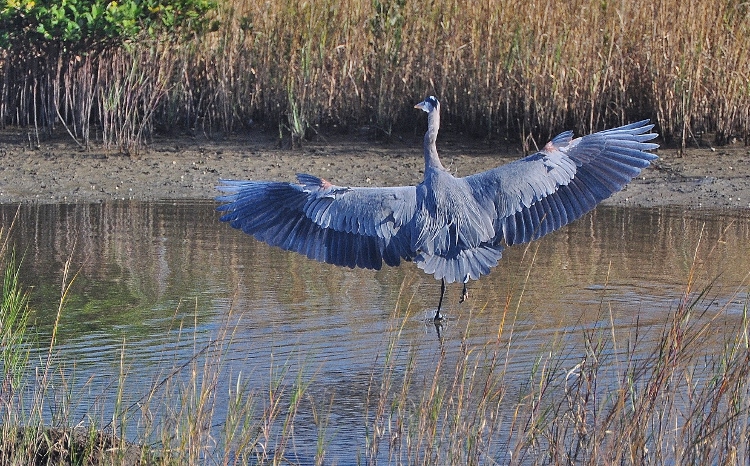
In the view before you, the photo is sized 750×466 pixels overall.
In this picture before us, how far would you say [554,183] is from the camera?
611 centimetres

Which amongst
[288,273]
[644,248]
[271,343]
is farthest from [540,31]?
[271,343]

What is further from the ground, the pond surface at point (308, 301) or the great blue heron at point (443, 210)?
the great blue heron at point (443, 210)

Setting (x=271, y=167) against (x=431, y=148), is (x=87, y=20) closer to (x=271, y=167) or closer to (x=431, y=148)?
(x=271, y=167)

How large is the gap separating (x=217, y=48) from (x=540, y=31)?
9.68 feet

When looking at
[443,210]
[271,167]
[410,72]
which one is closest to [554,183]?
[443,210]

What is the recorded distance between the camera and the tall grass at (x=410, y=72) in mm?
10375

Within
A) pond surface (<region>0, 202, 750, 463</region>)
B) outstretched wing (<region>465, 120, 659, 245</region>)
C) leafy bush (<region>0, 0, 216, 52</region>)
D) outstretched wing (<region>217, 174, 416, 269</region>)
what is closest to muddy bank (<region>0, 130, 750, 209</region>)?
pond surface (<region>0, 202, 750, 463</region>)

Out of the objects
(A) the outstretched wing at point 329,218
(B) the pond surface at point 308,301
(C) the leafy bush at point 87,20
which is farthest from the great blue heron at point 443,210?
(C) the leafy bush at point 87,20

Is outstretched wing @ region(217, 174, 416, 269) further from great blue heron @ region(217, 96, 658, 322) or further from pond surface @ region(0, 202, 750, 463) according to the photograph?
pond surface @ region(0, 202, 750, 463)

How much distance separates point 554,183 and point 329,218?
1142mm

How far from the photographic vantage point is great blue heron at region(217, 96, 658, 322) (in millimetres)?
6047

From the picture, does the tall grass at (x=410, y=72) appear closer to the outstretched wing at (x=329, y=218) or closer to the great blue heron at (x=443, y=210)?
the great blue heron at (x=443, y=210)

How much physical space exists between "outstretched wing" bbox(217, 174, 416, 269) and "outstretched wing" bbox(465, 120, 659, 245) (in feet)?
1.49

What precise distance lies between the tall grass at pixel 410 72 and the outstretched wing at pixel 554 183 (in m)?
3.92
